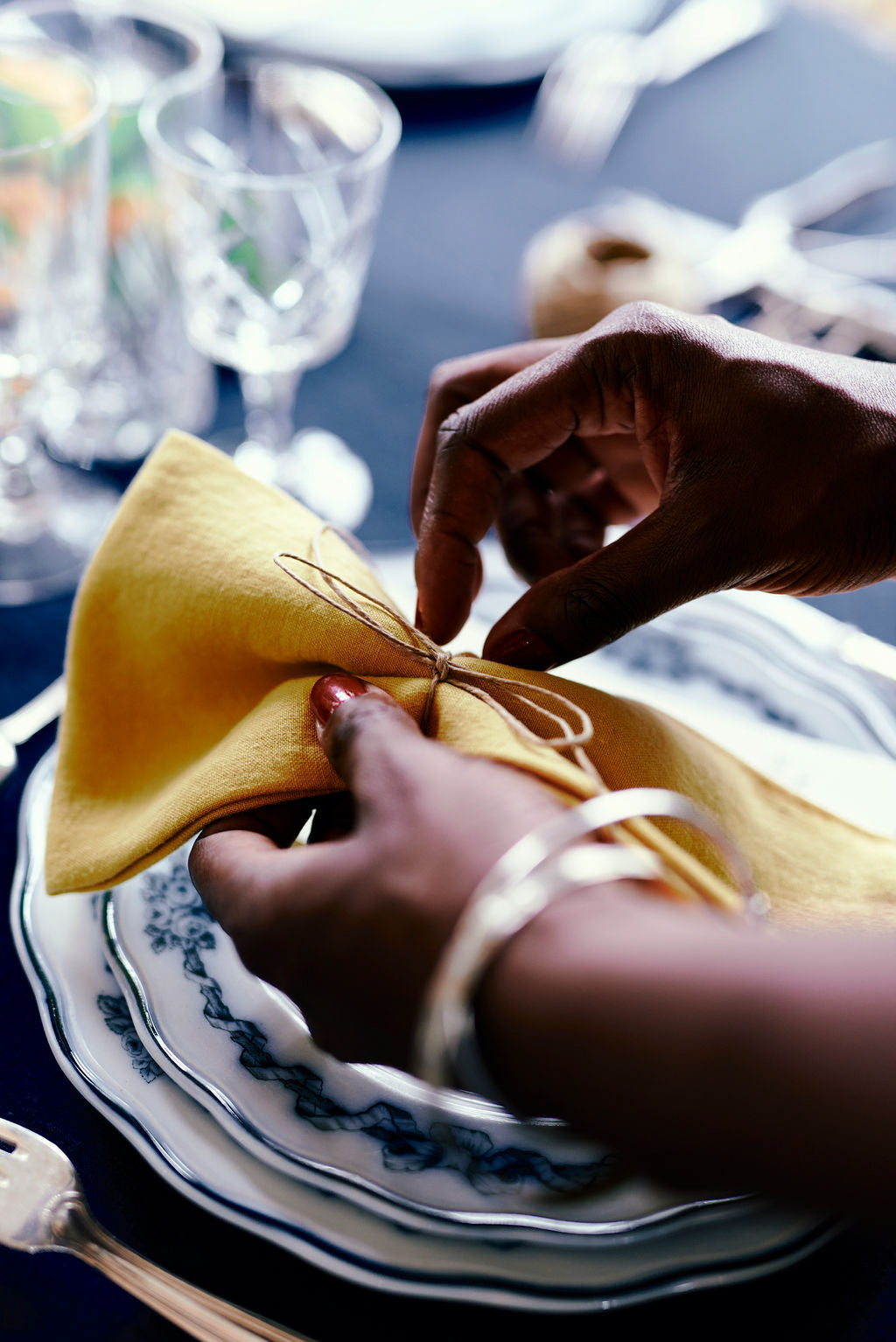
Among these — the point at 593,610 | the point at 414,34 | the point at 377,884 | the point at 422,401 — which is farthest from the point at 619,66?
the point at 377,884

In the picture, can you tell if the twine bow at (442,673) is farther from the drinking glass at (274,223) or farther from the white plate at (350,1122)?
the drinking glass at (274,223)

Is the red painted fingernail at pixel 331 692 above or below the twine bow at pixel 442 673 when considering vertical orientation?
below

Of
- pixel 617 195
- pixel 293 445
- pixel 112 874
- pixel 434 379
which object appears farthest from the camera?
pixel 617 195

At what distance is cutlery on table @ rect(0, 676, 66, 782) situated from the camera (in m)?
0.41

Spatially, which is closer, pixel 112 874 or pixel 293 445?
pixel 112 874

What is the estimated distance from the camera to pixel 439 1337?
27cm

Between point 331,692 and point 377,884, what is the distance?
93 mm

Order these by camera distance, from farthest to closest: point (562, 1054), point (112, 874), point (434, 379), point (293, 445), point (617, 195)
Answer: point (617, 195) < point (293, 445) < point (434, 379) < point (112, 874) < point (562, 1054)

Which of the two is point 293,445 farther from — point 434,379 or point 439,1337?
point 439,1337

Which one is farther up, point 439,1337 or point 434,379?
point 434,379

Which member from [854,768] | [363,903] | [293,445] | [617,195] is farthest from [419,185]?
[363,903]

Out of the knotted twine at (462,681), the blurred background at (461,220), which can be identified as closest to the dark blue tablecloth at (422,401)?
the blurred background at (461,220)

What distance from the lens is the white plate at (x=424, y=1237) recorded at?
26 centimetres

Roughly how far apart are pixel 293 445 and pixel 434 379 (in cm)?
18
